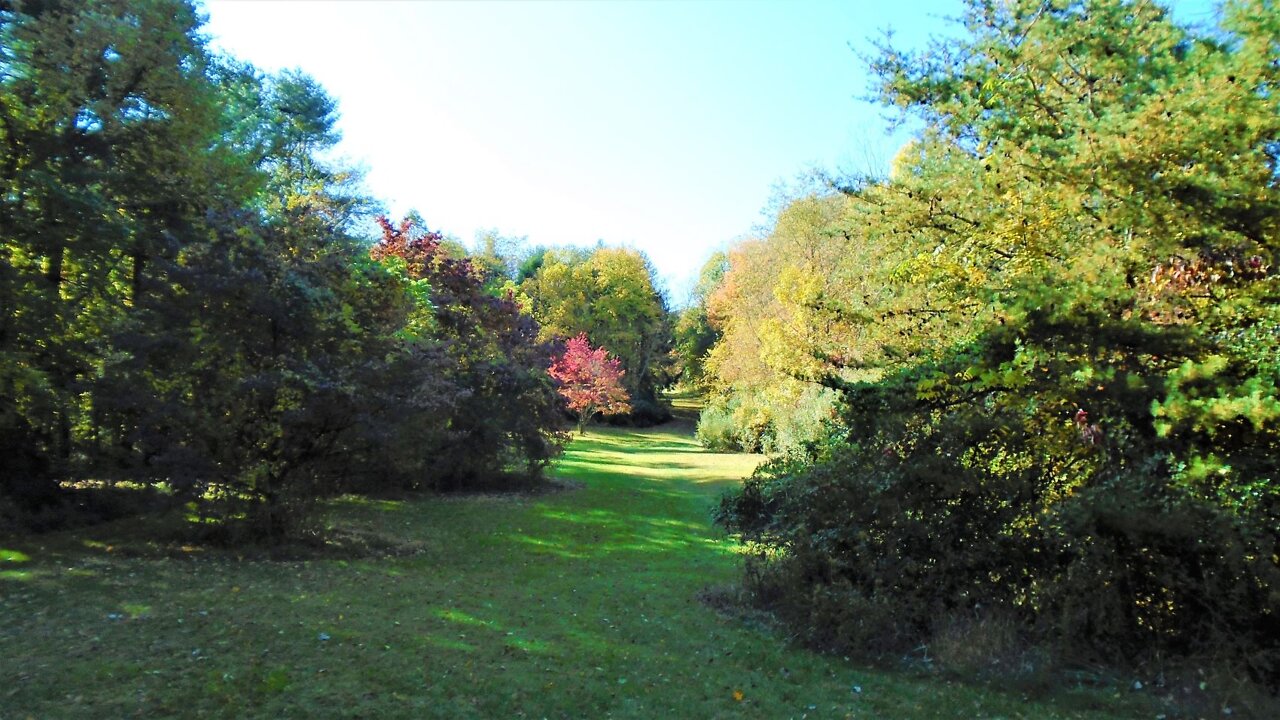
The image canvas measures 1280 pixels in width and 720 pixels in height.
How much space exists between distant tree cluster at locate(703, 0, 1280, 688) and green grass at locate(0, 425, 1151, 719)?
1077 mm

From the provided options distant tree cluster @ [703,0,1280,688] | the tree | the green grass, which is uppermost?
the tree

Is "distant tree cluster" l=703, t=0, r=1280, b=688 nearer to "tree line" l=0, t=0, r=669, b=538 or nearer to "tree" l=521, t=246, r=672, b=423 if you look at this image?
"tree line" l=0, t=0, r=669, b=538

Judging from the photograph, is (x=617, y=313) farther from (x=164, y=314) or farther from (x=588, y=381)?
(x=164, y=314)

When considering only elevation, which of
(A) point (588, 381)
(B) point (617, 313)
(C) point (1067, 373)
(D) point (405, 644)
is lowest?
(D) point (405, 644)

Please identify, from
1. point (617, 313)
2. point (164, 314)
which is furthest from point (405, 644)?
point (617, 313)

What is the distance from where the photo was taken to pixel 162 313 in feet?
35.1

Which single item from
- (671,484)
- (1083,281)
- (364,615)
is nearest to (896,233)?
(1083,281)

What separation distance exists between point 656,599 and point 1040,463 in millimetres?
4741

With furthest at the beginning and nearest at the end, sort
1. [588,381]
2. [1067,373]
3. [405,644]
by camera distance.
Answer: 1. [588,381]
2. [1067,373]
3. [405,644]

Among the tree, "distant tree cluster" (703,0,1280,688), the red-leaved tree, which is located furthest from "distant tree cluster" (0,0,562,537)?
the tree

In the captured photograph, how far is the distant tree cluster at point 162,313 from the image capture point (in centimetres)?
1064

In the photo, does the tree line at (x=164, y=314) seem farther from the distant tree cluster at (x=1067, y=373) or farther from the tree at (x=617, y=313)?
the tree at (x=617, y=313)

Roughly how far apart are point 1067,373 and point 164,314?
36.2 feet

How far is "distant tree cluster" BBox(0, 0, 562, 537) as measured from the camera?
10641mm
